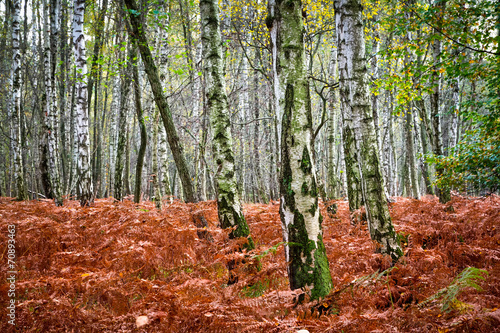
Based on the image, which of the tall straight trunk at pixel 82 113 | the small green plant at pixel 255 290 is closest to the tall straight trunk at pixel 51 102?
the tall straight trunk at pixel 82 113

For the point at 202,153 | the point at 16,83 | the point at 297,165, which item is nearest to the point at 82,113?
the point at 202,153

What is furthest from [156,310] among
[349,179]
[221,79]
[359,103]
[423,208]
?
[423,208]

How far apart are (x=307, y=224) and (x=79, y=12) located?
27.7 feet

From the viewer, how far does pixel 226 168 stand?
4.53 metres

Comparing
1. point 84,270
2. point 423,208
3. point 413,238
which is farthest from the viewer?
point 423,208

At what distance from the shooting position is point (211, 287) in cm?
292

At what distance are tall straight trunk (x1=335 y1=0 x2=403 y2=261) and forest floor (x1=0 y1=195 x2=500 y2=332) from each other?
1.08 feet

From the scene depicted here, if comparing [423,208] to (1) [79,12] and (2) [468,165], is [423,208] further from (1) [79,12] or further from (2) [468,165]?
(1) [79,12]

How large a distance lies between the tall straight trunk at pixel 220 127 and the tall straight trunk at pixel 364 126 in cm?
175

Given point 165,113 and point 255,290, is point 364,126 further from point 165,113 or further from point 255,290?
point 165,113

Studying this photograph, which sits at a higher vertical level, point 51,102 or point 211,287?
point 51,102

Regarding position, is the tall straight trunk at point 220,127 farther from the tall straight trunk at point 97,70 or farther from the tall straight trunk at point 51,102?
the tall straight trunk at point 51,102

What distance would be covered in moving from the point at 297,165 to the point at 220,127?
2.15 m

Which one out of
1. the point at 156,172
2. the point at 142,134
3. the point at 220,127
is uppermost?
the point at 142,134
